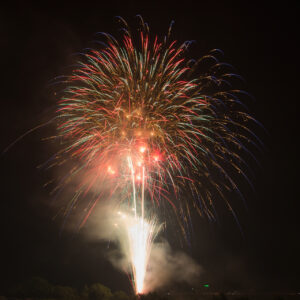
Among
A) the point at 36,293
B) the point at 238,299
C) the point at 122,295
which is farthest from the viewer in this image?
the point at 36,293

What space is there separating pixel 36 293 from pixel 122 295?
21.2 m

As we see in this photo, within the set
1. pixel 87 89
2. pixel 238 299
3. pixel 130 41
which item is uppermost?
pixel 130 41

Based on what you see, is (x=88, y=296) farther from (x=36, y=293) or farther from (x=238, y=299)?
(x=238, y=299)

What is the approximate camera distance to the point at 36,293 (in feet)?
221

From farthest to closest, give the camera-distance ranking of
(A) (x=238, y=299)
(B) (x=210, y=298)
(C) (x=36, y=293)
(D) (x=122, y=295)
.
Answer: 1. (C) (x=36, y=293)
2. (D) (x=122, y=295)
3. (B) (x=210, y=298)
4. (A) (x=238, y=299)

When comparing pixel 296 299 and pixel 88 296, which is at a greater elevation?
pixel 88 296

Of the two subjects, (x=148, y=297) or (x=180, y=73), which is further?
(x=148, y=297)

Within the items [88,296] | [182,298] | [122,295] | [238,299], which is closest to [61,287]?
[88,296]

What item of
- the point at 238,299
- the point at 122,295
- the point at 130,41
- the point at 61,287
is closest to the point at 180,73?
the point at 130,41

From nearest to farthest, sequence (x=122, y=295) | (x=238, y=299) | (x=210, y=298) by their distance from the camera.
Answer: (x=238, y=299) < (x=210, y=298) < (x=122, y=295)

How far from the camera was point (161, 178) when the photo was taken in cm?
2183

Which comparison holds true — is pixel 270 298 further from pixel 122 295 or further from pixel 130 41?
pixel 122 295

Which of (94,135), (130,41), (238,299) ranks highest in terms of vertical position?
(130,41)

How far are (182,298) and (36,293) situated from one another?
56950 millimetres
